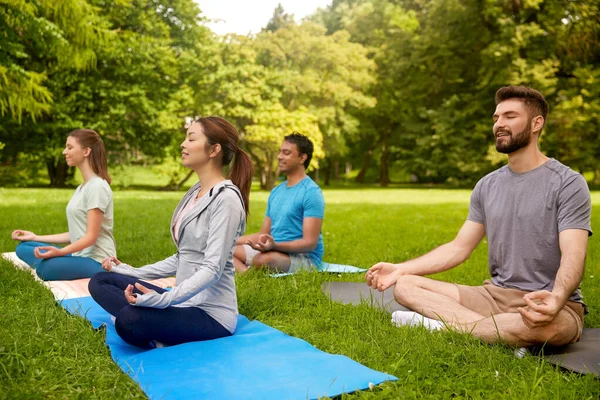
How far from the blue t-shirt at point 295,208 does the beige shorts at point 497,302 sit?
1.99 m

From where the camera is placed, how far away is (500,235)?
379 cm

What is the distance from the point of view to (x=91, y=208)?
5305 mm

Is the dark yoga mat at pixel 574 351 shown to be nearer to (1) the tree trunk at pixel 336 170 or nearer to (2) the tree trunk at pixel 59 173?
(2) the tree trunk at pixel 59 173

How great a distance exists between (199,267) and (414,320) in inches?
54.6

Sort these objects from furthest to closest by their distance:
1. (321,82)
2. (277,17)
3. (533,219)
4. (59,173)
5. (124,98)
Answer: (277,17) < (321,82) < (59,173) < (124,98) < (533,219)


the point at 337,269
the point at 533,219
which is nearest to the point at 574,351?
the point at 533,219

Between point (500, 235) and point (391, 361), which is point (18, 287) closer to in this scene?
point (391, 361)

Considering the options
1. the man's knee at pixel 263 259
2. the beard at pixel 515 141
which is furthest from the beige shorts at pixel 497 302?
the man's knee at pixel 263 259

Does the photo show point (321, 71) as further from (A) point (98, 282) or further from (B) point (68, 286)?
(A) point (98, 282)

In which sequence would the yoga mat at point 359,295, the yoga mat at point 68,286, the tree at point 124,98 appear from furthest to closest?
the tree at point 124,98 < the yoga mat at point 68,286 < the yoga mat at point 359,295

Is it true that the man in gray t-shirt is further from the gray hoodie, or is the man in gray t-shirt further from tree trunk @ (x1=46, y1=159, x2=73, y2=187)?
tree trunk @ (x1=46, y1=159, x2=73, y2=187)

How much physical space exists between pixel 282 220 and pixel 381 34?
2913cm

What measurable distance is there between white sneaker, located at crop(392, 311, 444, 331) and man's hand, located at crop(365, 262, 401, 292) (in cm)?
28

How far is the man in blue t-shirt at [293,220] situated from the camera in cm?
576
